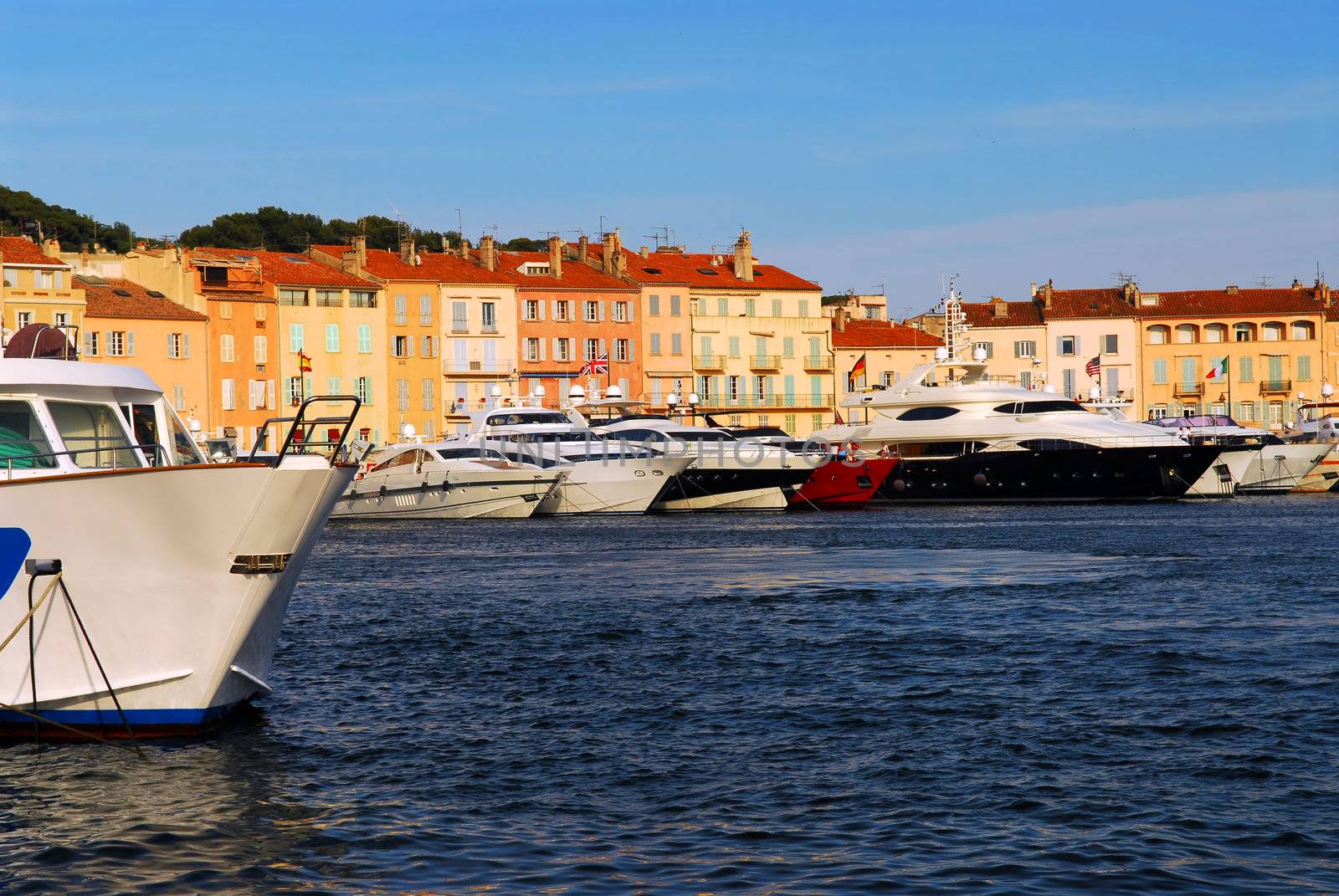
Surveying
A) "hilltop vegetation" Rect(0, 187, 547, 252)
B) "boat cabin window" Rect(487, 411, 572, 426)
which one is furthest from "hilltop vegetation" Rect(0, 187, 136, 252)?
"boat cabin window" Rect(487, 411, 572, 426)

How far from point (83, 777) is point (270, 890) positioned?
3482mm

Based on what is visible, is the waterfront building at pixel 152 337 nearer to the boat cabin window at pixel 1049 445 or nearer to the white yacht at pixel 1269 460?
the boat cabin window at pixel 1049 445

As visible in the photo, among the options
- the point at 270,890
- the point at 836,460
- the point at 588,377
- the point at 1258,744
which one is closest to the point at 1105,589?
the point at 1258,744

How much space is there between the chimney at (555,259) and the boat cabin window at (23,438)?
80.0 metres

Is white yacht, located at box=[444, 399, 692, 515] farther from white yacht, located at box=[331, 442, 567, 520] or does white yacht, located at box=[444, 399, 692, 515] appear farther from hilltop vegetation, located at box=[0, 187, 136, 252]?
hilltop vegetation, located at box=[0, 187, 136, 252]

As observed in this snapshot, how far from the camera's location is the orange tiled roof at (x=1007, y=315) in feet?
351

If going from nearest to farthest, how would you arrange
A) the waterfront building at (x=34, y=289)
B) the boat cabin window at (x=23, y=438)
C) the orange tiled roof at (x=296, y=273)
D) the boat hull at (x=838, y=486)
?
the boat cabin window at (x=23, y=438), the boat hull at (x=838, y=486), the waterfront building at (x=34, y=289), the orange tiled roof at (x=296, y=273)

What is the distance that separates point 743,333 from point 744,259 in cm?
473

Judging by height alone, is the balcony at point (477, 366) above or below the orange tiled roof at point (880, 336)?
below

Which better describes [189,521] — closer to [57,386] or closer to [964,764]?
[57,386]

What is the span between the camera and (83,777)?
13750 millimetres

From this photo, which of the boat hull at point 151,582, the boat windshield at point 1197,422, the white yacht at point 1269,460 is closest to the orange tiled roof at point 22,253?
the white yacht at point 1269,460

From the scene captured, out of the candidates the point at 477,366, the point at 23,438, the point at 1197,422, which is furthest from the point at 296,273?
the point at 23,438

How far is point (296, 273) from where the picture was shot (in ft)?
284
